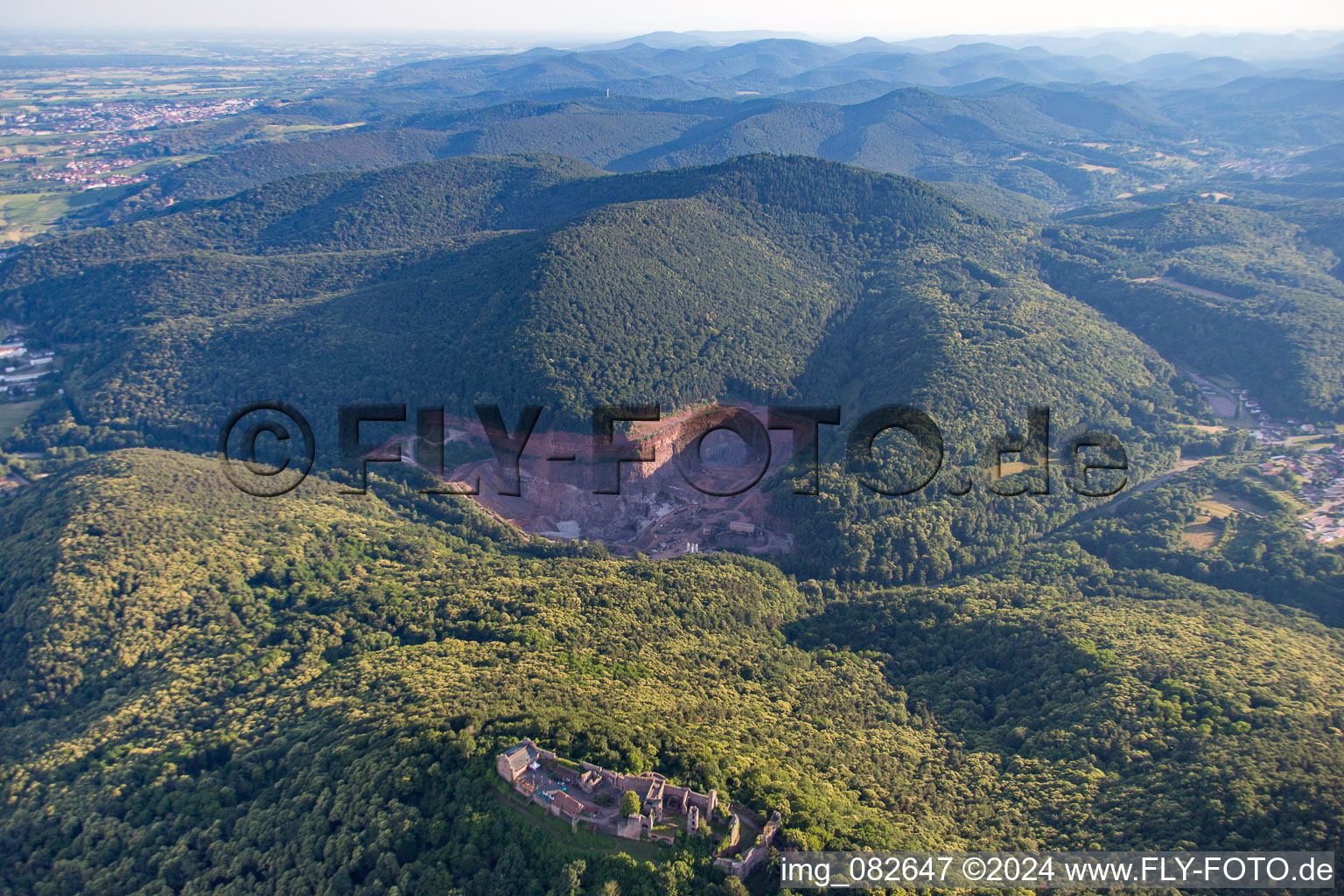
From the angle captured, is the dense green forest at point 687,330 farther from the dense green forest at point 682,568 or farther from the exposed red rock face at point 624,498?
the exposed red rock face at point 624,498

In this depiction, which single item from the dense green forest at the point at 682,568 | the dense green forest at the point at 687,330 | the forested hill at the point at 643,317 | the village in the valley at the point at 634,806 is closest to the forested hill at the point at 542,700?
the dense green forest at the point at 682,568

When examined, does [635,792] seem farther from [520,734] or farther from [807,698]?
[807,698]

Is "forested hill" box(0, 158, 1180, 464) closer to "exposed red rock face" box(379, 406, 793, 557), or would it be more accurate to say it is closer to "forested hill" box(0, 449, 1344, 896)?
"exposed red rock face" box(379, 406, 793, 557)

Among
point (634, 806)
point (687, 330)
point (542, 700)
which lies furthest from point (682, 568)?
point (687, 330)

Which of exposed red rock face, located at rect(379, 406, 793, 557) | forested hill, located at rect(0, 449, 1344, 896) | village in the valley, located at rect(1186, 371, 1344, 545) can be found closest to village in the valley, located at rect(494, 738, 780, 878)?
forested hill, located at rect(0, 449, 1344, 896)

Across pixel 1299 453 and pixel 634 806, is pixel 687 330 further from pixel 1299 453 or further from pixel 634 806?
pixel 1299 453

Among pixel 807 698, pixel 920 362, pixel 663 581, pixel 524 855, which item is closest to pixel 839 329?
pixel 920 362
